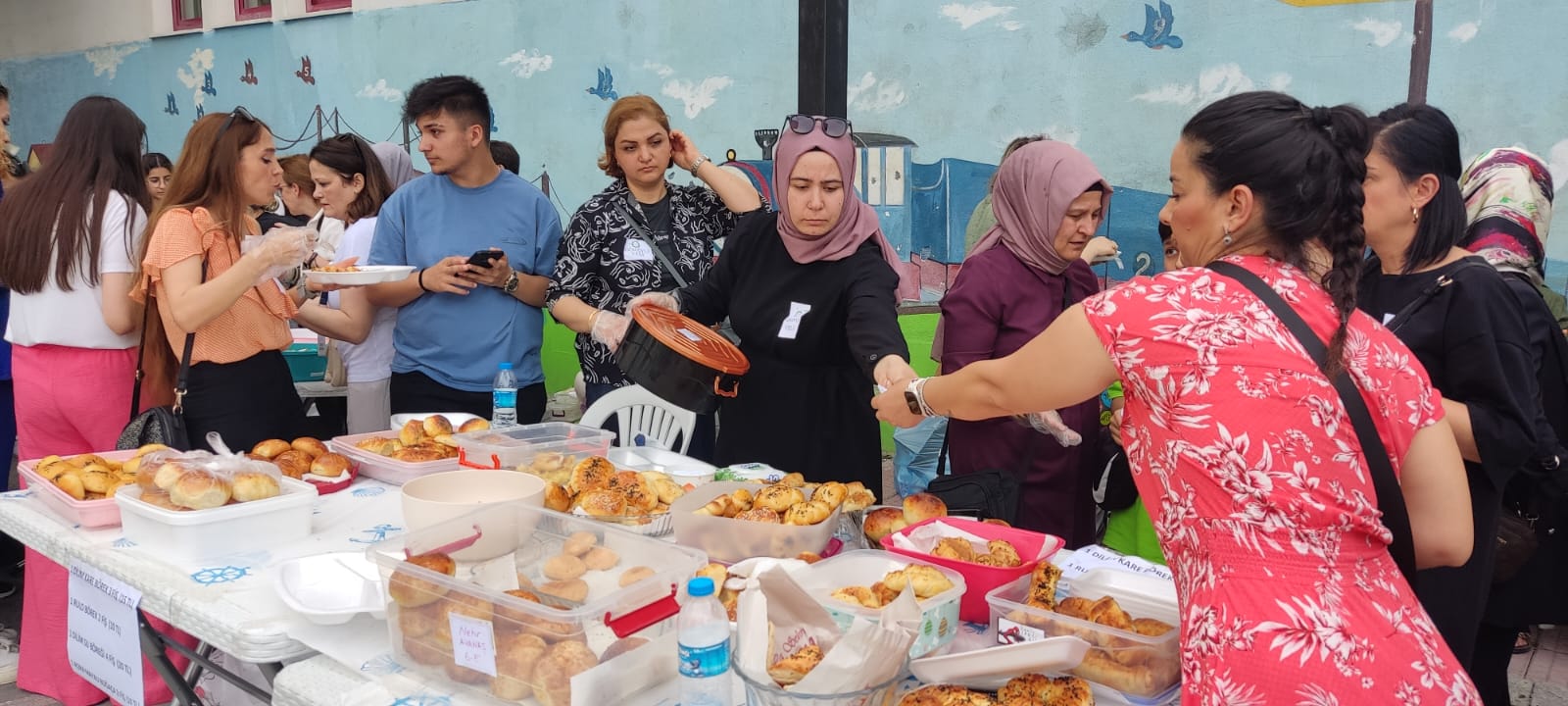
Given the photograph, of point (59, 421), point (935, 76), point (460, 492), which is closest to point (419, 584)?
point (460, 492)

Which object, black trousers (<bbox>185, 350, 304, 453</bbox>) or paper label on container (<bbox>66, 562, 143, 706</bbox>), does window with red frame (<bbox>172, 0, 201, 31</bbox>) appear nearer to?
black trousers (<bbox>185, 350, 304, 453</bbox>)

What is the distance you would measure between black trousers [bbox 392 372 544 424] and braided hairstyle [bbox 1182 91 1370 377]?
2744 millimetres

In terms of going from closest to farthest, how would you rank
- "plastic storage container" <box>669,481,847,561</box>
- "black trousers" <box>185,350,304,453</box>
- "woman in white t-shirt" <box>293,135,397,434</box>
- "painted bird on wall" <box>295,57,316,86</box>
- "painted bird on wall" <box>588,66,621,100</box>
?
"plastic storage container" <box>669,481,847,561</box> → "black trousers" <box>185,350,304,453</box> → "woman in white t-shirt" <box>293,135,397,434</box> → "painted bird on wall" <box>588,66,621,100</box> → "painted bird on wall" <box>295,57,316,86</box>

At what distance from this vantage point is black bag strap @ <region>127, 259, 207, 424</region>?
A: 9.63 ft

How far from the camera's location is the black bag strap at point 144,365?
9.63ft

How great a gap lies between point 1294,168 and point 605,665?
117 cm

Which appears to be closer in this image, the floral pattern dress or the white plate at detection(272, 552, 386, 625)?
the floral pattern dress

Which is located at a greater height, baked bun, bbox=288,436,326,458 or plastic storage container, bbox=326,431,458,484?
baked bun, bbox=288,436,326,458

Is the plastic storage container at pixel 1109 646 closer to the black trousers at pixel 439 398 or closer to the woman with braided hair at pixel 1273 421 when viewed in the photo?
the woman with braided hair at pixel 1273 421

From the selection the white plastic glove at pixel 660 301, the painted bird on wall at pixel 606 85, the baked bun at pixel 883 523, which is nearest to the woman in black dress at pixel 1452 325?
the baked bun at pixel 883 523

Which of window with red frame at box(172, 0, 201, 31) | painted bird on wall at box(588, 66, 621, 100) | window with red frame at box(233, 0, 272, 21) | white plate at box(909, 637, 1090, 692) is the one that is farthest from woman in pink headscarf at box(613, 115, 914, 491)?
window with red frame at box(172, 0, 201, 31)

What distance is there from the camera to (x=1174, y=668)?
1.52 metres

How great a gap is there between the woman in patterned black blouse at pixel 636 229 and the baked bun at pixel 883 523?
1.67m

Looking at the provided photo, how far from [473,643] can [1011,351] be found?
1.87 meters
